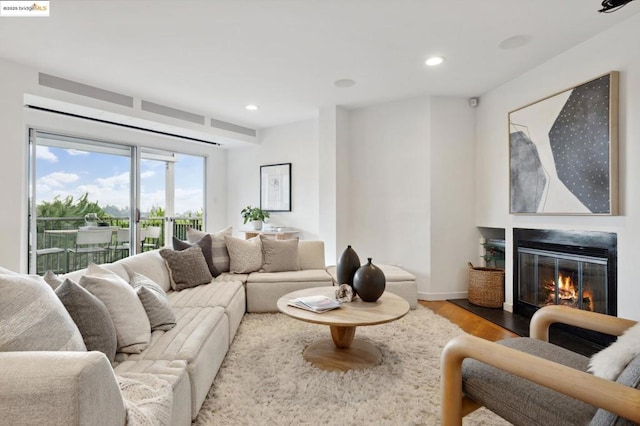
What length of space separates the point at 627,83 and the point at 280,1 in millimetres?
2643

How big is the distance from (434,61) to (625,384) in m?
2.97

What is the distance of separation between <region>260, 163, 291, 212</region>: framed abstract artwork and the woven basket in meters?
3.12

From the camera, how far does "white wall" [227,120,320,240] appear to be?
5316 millimetres

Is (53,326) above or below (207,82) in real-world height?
below

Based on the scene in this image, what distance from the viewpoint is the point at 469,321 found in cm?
327

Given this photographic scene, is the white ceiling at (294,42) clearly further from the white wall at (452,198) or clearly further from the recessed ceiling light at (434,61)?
the white wall at (452,198)

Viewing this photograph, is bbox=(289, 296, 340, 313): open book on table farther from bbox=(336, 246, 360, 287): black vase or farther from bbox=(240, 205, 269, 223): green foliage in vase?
bbox=(240, 205, 269, 223): green foliage in vase

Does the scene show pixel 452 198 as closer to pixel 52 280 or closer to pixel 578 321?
pixel 578 321

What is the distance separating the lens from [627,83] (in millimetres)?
2420

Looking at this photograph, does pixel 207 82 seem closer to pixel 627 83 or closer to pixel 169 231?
pixel 169 231

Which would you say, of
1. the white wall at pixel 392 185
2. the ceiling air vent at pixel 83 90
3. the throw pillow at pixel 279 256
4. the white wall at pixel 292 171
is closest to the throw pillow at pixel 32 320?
the throw pillow at pixel 279 256

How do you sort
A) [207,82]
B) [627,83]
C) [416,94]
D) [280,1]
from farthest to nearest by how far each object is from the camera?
1. [416,94]
2. [207,82]
3. [627,83]
4. [280,1]

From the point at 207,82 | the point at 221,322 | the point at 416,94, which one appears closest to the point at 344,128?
the point at 416,94

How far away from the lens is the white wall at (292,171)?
532 cm
